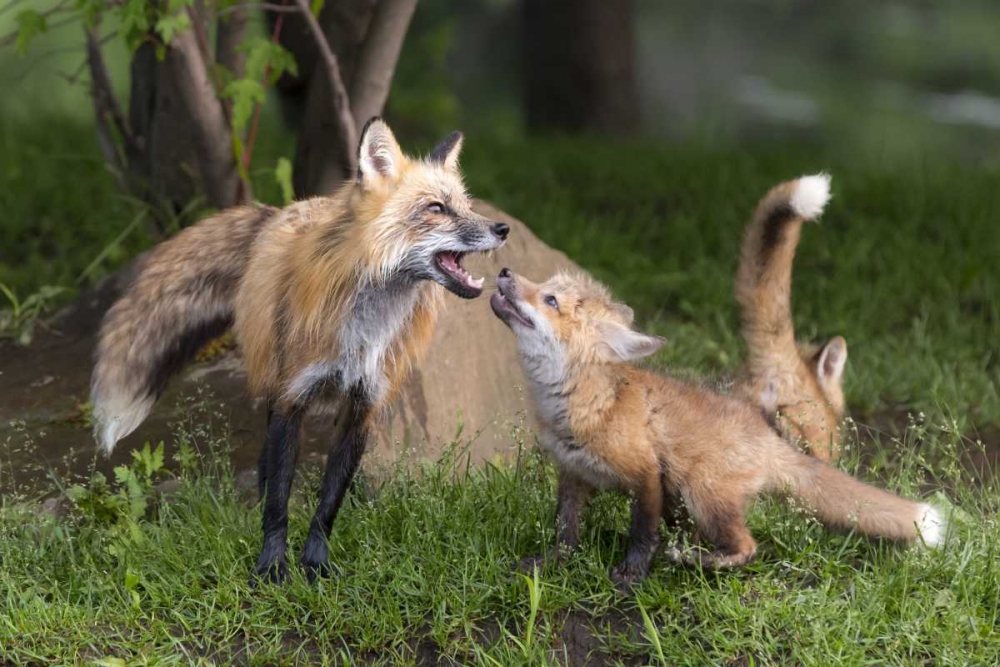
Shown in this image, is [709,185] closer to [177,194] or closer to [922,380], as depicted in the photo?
[922,380]

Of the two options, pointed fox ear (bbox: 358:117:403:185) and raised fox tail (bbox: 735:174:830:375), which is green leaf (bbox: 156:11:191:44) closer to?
pointed fox ear (bbox: 358:117:403:185)

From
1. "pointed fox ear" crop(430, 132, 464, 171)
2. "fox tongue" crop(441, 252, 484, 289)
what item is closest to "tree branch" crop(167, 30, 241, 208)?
"pointed fox ear" crop(430, 132, 464, 171)

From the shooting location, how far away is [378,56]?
6301 millimetres

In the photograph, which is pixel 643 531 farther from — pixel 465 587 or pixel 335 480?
pixel 335 480

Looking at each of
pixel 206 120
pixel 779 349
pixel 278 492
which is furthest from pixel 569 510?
pixel 206 120

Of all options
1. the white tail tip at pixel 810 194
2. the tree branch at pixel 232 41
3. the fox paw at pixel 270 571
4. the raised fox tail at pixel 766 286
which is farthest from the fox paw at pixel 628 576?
the tree branch at pixel 232 41

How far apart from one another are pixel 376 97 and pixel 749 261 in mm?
2270

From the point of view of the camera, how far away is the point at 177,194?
6746mm

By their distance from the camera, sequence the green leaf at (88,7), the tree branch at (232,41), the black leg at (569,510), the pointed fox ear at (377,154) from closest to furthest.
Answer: the pointed fox ear at (377,154) → the black leg at (569,510) → the green leaf at (88,7) → the tree branch at (232,41)

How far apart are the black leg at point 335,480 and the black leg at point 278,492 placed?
0.09 meters

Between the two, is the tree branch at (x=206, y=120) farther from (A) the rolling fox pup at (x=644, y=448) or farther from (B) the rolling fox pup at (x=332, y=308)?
(A) the rolling fox pup at (x=644, y=448)

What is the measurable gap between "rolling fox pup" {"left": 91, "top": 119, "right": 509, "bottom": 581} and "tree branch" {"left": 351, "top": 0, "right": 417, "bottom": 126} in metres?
1.97

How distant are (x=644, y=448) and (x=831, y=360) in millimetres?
1668

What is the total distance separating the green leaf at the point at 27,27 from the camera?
5301 millimetres
